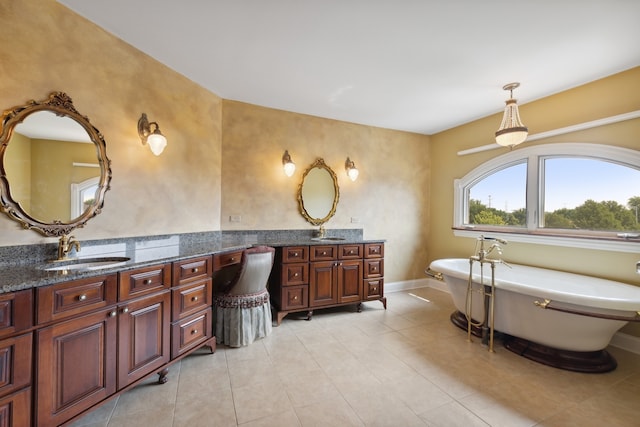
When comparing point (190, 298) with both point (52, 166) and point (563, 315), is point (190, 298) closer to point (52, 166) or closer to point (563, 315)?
point (52, 166)

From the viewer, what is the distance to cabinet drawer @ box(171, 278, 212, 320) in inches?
81.0

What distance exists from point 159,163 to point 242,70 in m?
1.20

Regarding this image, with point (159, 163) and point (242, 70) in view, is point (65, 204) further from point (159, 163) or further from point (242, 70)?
point (242, 70)

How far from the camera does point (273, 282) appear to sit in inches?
129

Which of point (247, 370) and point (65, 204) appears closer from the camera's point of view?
point (65, 204)

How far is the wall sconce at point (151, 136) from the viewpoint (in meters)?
2.33

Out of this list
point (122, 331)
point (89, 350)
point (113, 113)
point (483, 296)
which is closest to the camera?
point (89, 350)

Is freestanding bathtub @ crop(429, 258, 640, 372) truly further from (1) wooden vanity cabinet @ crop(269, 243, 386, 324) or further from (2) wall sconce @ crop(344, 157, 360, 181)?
(2) wall sconce @ crop(344, 157, 360, 181)

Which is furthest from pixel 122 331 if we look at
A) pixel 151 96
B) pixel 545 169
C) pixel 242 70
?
pixel 545 169

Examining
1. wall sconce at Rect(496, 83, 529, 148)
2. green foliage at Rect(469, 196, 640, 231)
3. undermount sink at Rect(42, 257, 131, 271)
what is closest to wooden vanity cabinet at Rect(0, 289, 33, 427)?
undermount sink at Rect(42, 257, 131, 271)

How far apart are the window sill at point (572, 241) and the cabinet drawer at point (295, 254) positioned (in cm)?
252

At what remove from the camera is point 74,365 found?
1474 millimetres

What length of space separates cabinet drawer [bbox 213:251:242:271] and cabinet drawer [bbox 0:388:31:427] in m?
1.29

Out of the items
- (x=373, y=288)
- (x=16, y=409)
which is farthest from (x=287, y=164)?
(x=16, y=409)
